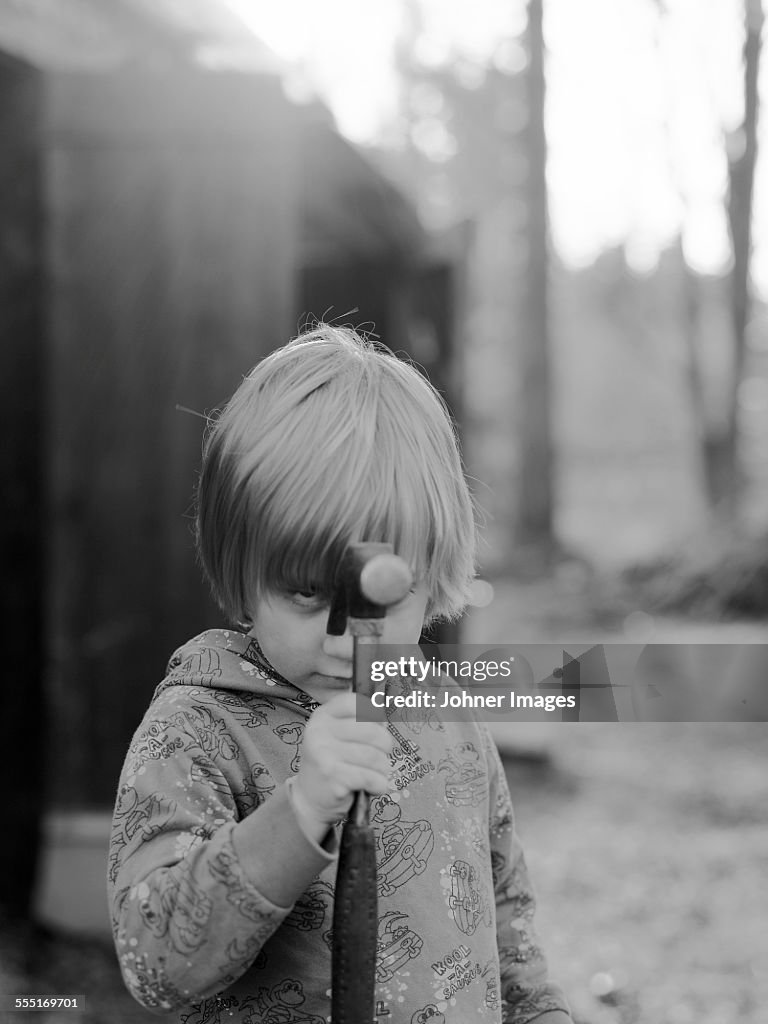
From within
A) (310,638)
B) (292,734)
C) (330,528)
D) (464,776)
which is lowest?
(464,776)

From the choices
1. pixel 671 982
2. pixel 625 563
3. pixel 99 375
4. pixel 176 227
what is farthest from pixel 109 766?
pixel 625 563

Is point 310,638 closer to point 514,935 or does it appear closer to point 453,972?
point 453,972

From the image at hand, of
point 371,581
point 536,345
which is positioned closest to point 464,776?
point 371,581

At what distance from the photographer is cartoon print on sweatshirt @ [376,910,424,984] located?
1157 millimetres

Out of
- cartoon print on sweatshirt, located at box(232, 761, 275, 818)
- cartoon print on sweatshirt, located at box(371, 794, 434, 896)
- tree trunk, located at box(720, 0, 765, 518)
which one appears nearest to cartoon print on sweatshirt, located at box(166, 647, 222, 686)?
cartoon print on sweatshirt, located at box(232, 761, 275, 818)

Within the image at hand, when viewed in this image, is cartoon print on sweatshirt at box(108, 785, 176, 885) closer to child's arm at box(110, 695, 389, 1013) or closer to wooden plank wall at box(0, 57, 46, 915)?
child's arm at box(110, 695, 389, 1013)

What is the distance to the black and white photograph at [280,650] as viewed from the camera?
1.02 meters

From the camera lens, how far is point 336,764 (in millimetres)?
905

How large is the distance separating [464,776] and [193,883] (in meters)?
0.47

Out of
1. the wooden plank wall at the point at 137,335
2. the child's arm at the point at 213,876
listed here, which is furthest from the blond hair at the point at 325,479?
the wooden plank wall at the point at 137,335

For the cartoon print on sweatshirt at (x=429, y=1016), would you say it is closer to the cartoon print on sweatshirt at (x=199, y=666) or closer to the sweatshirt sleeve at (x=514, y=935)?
the sweatshirt sleeve at (x=514, y=935)

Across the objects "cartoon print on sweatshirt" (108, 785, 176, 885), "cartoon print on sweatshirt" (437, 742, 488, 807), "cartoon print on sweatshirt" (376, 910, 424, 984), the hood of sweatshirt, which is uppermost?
the hood of sweatshirt

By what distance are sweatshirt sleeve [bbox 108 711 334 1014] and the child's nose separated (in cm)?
15

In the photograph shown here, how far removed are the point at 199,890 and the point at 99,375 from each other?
2.39 m
